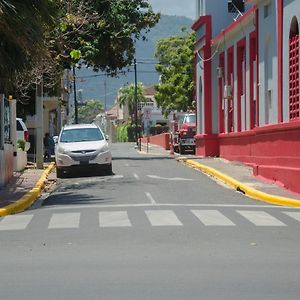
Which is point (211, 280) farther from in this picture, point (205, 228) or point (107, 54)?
point (107, 54)

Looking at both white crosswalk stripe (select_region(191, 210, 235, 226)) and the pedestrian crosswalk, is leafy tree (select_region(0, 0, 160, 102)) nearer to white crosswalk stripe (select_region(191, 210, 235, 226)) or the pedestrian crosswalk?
the pedestrian crosswalk

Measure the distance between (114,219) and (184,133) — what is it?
28326mm

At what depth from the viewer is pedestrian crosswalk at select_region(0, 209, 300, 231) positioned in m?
12.7

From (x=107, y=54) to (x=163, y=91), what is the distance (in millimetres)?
30755

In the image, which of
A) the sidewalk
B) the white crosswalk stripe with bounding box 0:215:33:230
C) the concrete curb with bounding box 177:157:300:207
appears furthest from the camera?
the sidewalk

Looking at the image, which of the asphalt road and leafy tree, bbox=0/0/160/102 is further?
leafy tree, bbox=0/0/160/102

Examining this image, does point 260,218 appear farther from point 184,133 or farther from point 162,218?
point 184,133

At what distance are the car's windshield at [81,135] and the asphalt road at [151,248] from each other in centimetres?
739

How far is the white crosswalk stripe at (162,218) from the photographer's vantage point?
1276cm

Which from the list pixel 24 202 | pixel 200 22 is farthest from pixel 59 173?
pixel 200 22

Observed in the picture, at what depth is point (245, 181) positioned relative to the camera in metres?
20.9

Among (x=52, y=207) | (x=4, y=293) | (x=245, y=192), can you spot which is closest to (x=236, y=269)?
(x=4, y=293)

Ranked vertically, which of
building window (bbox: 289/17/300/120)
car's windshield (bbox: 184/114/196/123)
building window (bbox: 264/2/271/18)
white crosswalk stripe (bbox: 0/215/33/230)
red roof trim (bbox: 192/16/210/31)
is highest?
red roof trim (bbox: 192/16/210/31)

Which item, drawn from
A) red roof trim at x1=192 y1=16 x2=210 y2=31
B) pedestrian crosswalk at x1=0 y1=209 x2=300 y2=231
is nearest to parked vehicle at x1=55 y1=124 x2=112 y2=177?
pedestrian crosswalk at x1=0 y1=209 x2=300 y2=231
